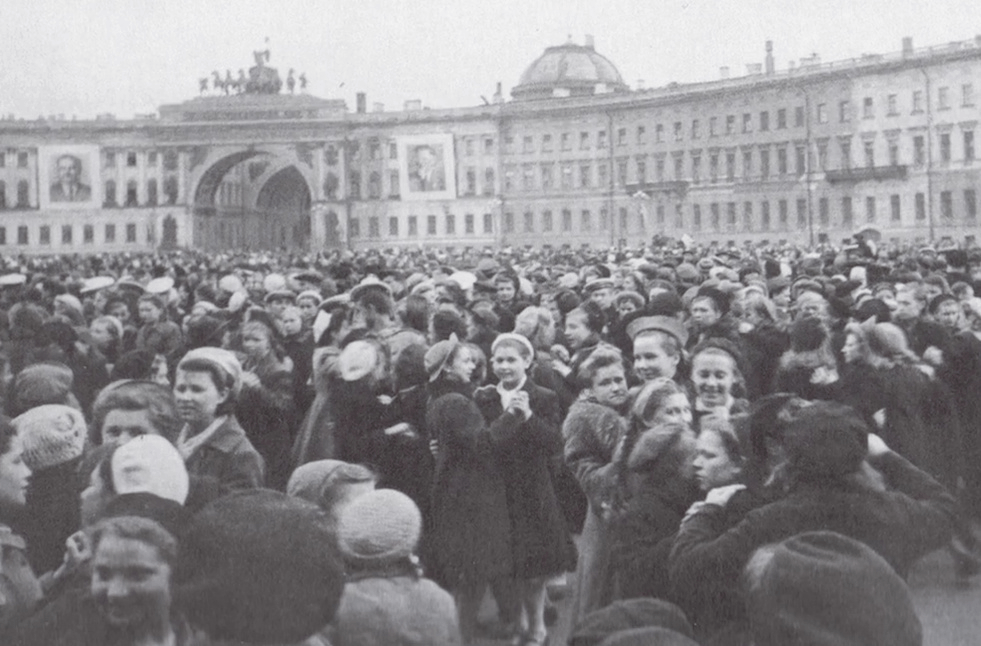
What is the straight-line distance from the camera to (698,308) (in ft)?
32.2

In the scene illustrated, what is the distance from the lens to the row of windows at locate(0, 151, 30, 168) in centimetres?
8388

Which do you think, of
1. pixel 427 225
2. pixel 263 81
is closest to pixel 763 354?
pixel 427 225

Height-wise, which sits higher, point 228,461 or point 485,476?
point 228,461

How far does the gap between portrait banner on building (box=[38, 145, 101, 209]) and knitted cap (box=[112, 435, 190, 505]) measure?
87.4 meters

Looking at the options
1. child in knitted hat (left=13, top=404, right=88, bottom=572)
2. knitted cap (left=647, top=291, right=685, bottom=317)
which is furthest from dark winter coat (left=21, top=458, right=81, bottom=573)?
knitted cap (left=647, top=291, right=685, bottom=317)

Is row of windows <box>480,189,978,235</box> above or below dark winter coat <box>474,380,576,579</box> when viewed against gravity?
above

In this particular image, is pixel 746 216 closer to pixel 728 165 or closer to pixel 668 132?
pixel 728 165

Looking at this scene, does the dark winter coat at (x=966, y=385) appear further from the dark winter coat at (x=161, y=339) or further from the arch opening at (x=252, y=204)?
the arch opening at (x=252, y=204)

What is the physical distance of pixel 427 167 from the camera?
85.2 metres

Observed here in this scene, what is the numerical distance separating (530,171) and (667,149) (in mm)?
11318

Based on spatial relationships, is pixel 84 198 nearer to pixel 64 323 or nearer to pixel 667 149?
pixel 667 149

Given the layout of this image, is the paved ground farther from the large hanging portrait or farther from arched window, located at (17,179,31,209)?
arched window, located at (17,179,31,209)

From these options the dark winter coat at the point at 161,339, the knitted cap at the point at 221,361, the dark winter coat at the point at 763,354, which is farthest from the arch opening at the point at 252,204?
the knitted cap at the point at 221,361

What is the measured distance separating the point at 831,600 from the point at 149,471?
222 centimetres
